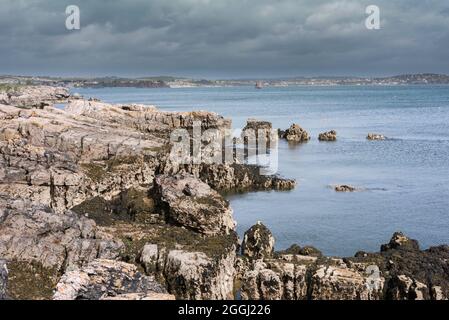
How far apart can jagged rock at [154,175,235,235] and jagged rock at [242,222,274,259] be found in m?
1.37

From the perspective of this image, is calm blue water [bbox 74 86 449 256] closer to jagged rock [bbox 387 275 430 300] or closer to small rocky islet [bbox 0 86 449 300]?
small rocky islet [bbox 0 86 449 300]

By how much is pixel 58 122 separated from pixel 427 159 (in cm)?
4966

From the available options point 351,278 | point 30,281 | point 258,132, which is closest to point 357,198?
point 351,278

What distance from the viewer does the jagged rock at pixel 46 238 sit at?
2755 centimetres

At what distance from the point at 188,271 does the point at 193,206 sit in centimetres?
828

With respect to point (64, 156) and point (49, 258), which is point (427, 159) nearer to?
point (64, 156)

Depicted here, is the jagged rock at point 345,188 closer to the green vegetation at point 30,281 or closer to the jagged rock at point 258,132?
the green vegetation at point 30,281

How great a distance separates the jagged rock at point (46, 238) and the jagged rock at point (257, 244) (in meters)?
9.76

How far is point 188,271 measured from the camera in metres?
29.4

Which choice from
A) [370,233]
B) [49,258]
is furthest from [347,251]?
[49,258]

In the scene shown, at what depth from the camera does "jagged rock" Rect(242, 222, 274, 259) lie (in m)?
→ 36.8

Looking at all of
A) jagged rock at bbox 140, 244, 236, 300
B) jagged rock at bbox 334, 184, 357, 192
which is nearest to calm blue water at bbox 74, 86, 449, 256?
jagged rock at bbox 334, 184, 357, 192

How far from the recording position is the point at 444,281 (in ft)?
95.3

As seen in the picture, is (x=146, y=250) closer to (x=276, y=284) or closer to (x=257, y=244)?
(x=276, y=284)
